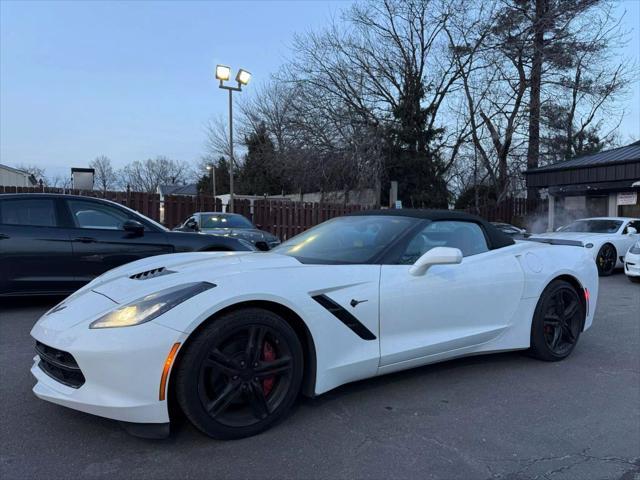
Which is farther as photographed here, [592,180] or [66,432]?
[592,180]

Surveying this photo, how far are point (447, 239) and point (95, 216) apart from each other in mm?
4637

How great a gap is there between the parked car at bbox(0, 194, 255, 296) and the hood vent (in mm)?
3208

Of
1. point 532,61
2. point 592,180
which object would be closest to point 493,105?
point 532,61

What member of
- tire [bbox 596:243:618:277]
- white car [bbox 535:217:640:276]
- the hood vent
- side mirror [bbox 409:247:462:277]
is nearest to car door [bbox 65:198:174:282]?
the hood vent

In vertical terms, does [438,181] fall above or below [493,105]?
below

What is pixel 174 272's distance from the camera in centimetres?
308

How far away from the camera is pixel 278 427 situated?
2855 mm

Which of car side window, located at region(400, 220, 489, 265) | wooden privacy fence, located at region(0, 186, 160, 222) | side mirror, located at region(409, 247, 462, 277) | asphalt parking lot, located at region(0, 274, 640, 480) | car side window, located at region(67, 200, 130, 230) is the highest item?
wooden privacy fence, located at region(0, 186, 160, 222)

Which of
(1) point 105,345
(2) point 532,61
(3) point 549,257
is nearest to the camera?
(1) point 105,345

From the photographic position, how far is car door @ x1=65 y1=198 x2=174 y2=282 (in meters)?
6.02

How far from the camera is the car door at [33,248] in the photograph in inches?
223

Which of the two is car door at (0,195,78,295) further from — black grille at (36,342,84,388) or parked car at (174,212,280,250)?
parked car at (174,212,280,250)

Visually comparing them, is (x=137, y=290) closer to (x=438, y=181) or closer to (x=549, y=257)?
(x=549, y=257)

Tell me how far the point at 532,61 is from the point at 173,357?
25505 millimetres
